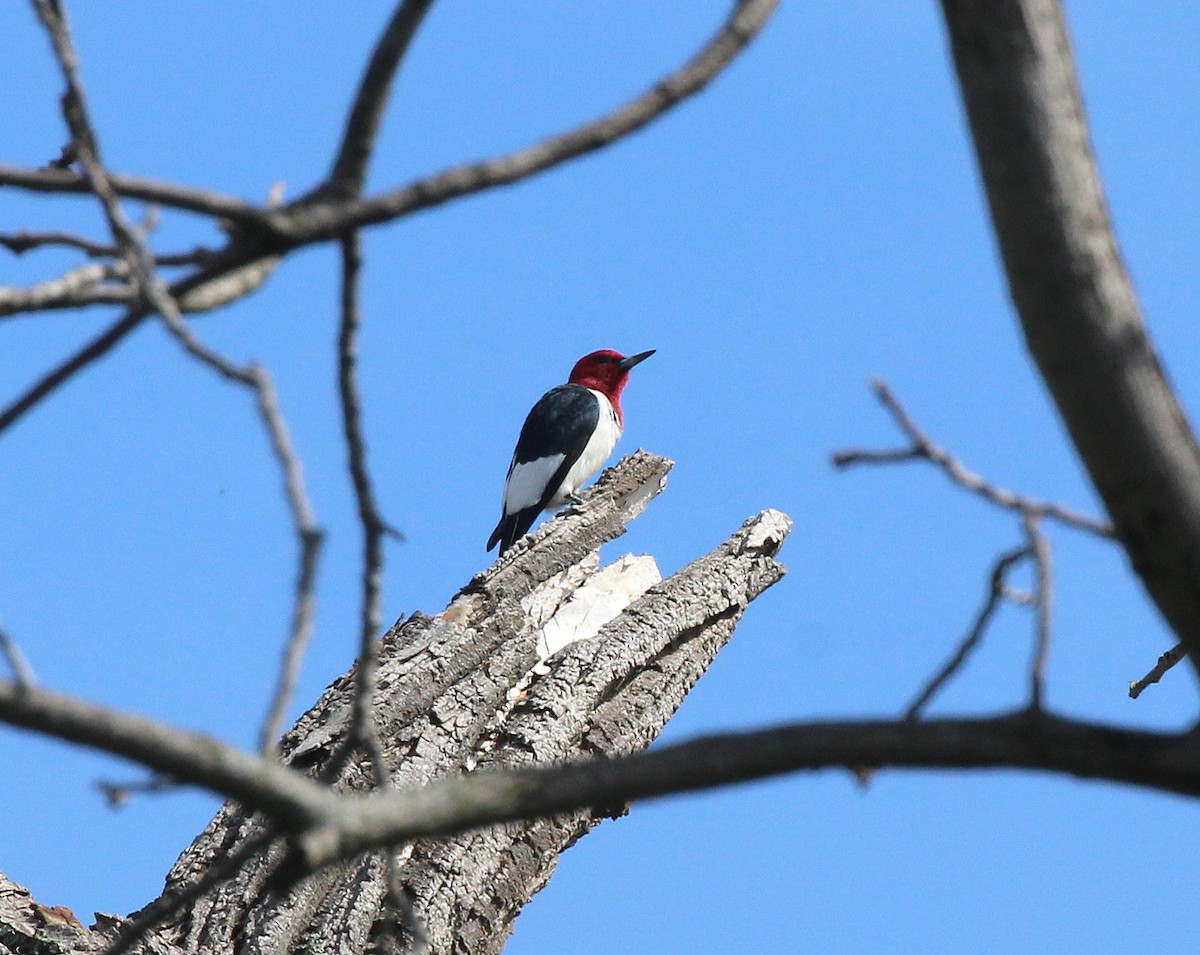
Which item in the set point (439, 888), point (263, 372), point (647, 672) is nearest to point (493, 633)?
point (647, 672)

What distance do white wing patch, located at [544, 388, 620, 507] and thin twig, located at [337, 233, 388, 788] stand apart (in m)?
7.79

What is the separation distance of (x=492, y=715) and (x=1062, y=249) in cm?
289

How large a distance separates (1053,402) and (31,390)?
3.41 feet

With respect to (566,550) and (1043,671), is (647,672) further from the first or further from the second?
(1043,671)

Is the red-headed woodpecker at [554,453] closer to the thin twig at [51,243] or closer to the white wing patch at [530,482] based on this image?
the white wing patch at [530,482]

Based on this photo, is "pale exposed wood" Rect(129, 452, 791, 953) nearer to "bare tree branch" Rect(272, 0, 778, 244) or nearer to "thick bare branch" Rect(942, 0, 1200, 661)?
"bare tree branch" Rect(272, 0, 778, 244)

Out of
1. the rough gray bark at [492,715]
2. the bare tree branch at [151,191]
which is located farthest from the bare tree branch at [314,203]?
the rough gray bark at [492,715]

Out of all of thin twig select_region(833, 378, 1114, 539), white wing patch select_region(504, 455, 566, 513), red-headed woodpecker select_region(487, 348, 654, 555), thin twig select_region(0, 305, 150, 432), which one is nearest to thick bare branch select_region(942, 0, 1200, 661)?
thin twig select_region(833, 378, 1114, 539)

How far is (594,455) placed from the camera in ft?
→ 32.3

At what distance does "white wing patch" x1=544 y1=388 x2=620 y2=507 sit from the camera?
9609mm

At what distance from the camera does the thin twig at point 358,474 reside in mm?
1444

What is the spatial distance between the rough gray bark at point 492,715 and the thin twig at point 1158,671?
1.65m

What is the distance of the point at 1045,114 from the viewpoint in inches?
54.5

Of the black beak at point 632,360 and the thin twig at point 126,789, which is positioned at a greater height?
the black beak at point 632,360
